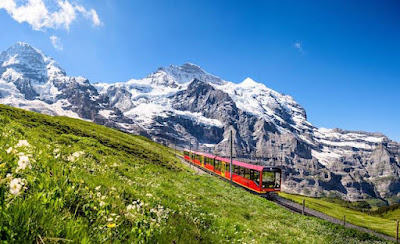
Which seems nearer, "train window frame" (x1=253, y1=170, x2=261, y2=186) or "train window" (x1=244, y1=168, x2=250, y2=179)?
"train window frame" (x1=253, y1=170, x2=261, y2=186)

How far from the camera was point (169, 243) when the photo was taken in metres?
4.43

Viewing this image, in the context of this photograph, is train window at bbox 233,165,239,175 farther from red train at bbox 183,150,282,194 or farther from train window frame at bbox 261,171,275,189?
train window frame at bbox 261,171,275,189

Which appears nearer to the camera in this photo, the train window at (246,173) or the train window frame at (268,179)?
the train window frame at (268,179)

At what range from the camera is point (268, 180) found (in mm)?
40281

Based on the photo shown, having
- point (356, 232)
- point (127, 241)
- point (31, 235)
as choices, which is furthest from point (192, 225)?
point (356, 232)

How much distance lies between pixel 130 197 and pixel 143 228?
3.65 m

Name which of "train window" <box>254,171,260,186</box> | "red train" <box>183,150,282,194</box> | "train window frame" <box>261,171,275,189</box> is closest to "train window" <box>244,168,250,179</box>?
"red train" <box>183,150,282,194</box>

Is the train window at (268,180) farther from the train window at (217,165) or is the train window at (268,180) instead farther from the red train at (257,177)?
the train window at (217,165)

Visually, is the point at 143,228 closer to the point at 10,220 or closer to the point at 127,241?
the point at 127,241

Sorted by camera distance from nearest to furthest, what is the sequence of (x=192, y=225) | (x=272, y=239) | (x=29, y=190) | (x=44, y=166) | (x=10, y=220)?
(x=10, y=220) < (x=29, y=190) < (x=44, y=166) < (x=192, y=225) < (x=272, y=239)

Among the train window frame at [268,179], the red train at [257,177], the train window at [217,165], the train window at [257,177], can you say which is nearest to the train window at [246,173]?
the red train at [257,177]

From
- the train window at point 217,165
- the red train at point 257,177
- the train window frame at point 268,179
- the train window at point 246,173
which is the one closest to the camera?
the red train at point 257,177

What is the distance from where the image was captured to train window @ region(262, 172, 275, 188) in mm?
39822

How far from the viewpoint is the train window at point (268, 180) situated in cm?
3982
